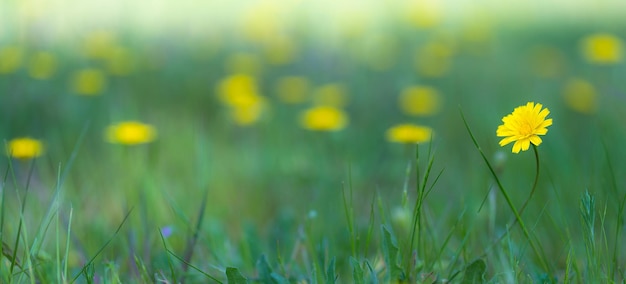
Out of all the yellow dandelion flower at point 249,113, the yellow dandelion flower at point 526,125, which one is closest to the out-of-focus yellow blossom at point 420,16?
the yellow dandelion flower at point 249,113

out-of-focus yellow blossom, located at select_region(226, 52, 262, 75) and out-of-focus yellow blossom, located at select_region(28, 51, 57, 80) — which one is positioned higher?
out-of-focus yellow blossom, located at select_region(28, 51, 57, 80)

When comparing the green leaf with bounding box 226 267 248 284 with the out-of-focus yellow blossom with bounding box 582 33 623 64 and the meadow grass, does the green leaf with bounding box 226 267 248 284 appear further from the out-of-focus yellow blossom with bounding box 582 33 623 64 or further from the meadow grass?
the out-of-focus yellow blossom with bounding box 582 33 623 64

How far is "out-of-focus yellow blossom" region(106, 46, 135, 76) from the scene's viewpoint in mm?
3281

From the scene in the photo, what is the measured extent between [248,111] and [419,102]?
26.1 inches

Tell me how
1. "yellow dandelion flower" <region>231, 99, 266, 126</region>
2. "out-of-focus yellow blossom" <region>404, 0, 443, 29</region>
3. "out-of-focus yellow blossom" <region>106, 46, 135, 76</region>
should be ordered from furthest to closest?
"out-of-focus yellow blossom" <region>404, 0, 443, 29</region> < "out-of-focus yellow blossom" <region>106, 46, 135, 76</region> < "yellow dandelion flower" <region>231, 99, 266, 126</region>

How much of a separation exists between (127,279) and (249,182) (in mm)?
824

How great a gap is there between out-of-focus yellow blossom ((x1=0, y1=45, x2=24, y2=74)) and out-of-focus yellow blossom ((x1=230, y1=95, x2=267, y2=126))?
Result: 1.03 meters

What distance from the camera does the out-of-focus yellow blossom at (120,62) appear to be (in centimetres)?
328

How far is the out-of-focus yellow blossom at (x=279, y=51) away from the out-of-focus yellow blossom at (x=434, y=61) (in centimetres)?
71

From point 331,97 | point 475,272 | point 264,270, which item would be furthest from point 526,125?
point 331,97

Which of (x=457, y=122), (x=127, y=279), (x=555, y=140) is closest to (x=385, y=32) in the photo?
(x=457, y=122)

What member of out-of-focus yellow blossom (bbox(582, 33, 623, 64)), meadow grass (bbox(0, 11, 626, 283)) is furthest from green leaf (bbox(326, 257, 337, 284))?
out-of-focus yellow blossom (bbox(582, 33, 623, 64))

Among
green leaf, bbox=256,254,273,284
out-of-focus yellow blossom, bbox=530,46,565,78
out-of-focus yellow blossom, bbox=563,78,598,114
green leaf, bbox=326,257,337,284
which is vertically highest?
green leaf, bbox=326,257,337,284

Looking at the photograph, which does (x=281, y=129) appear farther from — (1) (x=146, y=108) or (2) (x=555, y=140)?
(2) (x=555, y=140)
